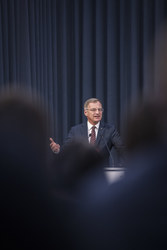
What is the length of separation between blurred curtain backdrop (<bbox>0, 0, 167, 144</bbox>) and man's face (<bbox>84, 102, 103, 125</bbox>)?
119 centimetres

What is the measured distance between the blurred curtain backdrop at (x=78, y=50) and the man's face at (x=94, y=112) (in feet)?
3.91

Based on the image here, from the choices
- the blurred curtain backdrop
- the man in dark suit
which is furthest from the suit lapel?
the blurred curtain backdrop

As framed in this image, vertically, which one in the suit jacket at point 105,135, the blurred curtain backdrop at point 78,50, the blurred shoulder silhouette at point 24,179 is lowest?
the suit jacket at point 105,135

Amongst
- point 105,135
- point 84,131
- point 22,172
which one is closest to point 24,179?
point 22,172

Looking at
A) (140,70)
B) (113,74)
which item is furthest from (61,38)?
(140,70)

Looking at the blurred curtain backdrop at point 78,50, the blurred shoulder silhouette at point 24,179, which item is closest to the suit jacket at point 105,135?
the blurred curtain backdrop at point 78,50

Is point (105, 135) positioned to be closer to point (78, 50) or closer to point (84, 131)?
point (84, 131)

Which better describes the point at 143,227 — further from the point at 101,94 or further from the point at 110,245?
the point at 101,94

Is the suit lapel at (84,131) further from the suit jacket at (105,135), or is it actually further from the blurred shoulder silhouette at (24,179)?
the blurred shoulder silhouette at (24,179)

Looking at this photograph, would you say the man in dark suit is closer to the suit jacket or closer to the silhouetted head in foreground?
the suit jacket

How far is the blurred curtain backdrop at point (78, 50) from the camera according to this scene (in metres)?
4.19

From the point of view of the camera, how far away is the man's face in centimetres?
303

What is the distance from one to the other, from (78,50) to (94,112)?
1.60 meters

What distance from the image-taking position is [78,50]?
4.35 metres
